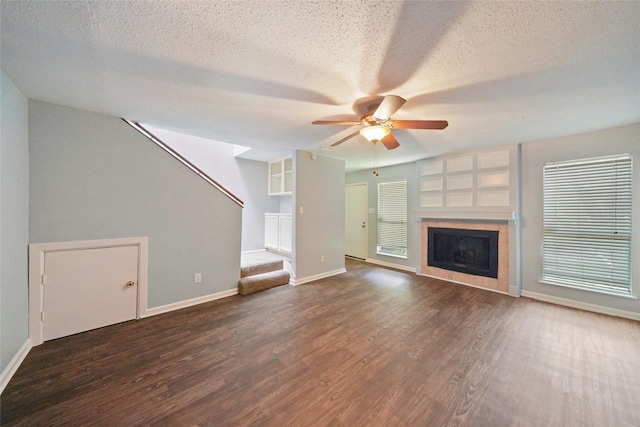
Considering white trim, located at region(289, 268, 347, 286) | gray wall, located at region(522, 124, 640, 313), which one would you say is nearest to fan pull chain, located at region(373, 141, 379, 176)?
white trim, located at region(289, 268, 347, 286)

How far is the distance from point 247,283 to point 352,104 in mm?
2870

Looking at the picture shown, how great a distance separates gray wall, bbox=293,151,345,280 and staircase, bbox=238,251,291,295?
1.03 ft

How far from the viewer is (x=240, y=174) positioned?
4758 millimetres

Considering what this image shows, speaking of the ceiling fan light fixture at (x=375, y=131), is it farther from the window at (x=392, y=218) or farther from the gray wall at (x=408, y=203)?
the window at (x=392, y=218)

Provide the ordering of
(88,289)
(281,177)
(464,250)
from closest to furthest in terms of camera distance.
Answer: (88,289), (464,250), (281,177)

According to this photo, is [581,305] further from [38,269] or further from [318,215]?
[38,269]

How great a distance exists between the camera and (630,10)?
1164 millimetres

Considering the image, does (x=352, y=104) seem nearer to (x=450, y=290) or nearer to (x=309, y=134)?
(x=309, y=134)

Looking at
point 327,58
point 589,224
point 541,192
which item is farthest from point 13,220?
point 589,224

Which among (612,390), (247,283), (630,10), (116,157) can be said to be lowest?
(612,390)

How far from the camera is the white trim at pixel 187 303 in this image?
9.10 feet

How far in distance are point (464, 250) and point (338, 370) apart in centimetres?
343

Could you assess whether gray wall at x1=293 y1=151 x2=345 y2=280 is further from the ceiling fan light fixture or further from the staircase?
the ceiling fan light fixture

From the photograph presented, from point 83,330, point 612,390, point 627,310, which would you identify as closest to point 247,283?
point 83,330
